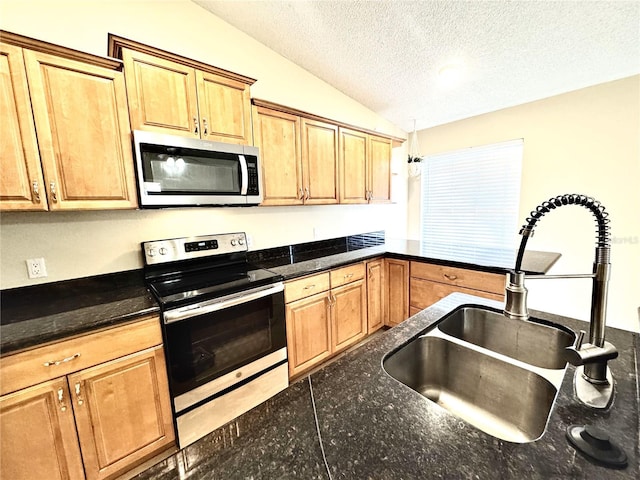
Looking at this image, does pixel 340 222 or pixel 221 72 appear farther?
pixel 340 222

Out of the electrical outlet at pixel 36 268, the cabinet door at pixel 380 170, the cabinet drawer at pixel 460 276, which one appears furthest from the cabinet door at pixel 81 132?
the cabinet drawer at pixel 460 276

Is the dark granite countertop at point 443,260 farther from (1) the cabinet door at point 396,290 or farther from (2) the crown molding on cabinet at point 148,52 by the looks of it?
(2) the crown molding on cabinet at point 148,52

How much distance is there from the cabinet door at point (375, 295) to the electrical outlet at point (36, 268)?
2.31 m

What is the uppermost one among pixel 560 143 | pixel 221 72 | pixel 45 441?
pixel 221 72

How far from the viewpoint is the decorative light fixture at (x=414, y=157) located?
11.1 ft

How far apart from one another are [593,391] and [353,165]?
7.76 ft

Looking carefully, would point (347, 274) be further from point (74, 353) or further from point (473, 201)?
point (473, 201)

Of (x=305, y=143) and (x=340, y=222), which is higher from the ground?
(x=305, y=143)

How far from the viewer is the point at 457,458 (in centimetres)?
52

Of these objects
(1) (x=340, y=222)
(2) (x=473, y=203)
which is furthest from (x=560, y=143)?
(1) (x=340, y=222)

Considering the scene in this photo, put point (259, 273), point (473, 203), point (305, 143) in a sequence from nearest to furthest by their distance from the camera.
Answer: point (259, 273)
point (305, 143)
point (473, 203)

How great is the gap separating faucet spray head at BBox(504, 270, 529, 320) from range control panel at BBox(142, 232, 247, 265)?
187 centimetres

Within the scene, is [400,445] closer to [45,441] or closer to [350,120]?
[45,441]

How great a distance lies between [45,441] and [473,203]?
390 centimetres
